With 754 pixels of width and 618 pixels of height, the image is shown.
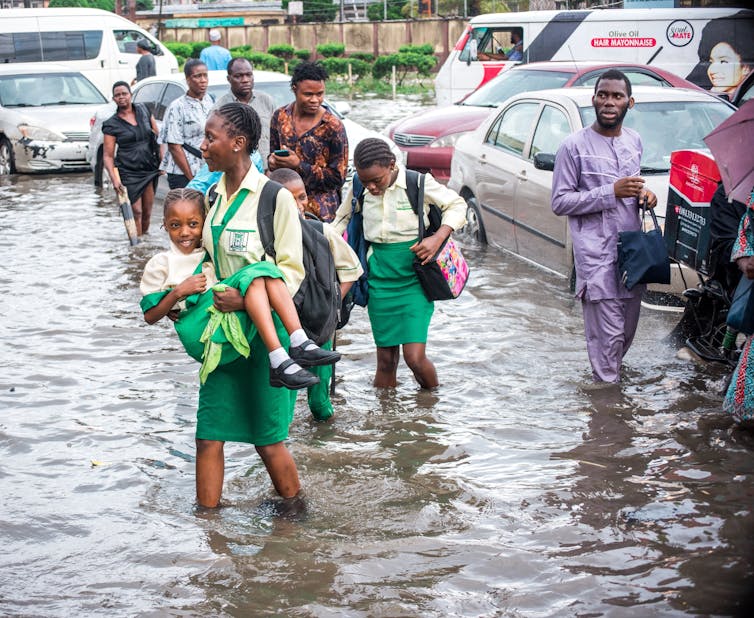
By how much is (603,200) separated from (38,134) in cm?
1261

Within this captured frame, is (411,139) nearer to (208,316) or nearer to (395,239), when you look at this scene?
(395,239)

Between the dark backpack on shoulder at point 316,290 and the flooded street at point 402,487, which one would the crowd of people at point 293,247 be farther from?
the flooded street at point 402,487

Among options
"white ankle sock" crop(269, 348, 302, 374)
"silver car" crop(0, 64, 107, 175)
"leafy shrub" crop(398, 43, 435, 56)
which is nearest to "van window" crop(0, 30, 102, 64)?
"silver car" crop(0, 64, 107, 175)

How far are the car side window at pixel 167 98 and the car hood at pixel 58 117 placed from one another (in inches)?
117

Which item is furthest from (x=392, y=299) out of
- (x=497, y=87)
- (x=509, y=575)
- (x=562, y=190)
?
(x=497, y=87)

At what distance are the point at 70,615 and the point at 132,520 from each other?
88cm

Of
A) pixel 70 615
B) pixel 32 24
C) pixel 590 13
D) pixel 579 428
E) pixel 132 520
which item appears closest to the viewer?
pixel 70 615

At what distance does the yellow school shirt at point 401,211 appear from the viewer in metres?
6.07

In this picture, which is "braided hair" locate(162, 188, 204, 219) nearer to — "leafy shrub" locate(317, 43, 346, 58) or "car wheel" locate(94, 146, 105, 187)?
"car wheel" locate(94, 146, 105, 187)

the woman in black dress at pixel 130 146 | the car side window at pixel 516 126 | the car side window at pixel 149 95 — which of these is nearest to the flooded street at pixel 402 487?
the car side window at pixel 516 126

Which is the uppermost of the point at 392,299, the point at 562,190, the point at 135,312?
the point at 562,190

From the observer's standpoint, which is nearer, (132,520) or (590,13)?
(132,520)

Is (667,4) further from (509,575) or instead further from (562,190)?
(509,575)

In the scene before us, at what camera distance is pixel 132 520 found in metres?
4.98
